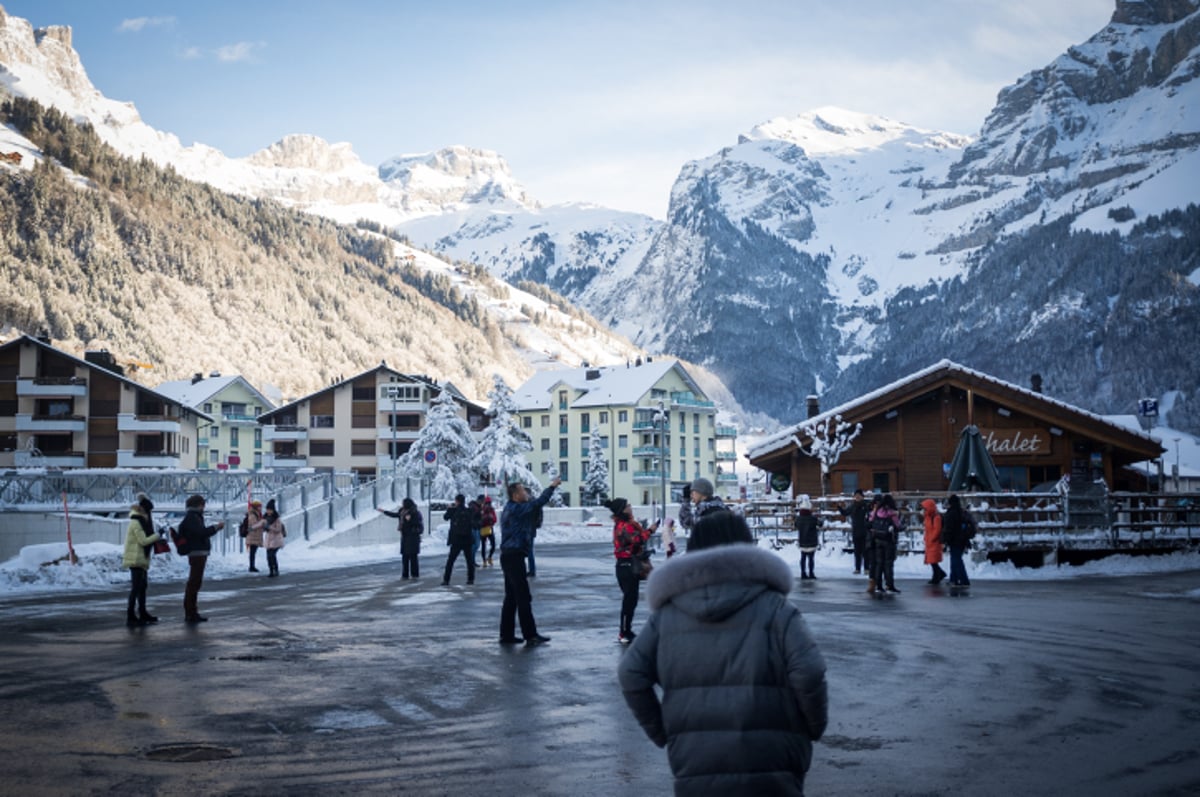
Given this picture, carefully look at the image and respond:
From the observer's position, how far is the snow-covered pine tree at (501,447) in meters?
72.6

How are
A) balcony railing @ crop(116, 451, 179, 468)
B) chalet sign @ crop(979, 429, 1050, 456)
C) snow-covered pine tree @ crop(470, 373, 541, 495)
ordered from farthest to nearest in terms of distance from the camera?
balcony railing @ crop(116, 451, 179, 468) → snow-covered pine tree @ crop(470, 373, 541, 495) → chalet sign @ crop(979, 429, 1050, 456)

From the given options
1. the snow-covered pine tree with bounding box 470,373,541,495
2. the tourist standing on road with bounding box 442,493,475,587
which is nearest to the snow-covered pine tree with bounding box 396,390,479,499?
the snow-covered pine tree with bounding box 470,373,541,495

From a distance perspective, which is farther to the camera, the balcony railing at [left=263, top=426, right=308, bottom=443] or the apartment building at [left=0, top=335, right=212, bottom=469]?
the balcony railing at [left=263, top=426, right=308, bottom=443]

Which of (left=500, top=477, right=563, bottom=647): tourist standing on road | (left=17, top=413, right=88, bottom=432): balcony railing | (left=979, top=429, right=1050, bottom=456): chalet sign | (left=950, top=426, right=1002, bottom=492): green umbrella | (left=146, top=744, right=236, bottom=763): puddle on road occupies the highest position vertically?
(left=17, top=413, right=88, bottom=432): balcony railing

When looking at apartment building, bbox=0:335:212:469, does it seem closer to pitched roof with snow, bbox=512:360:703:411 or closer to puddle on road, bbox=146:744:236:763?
pitched roof with snow, bbox=512:360:703:411

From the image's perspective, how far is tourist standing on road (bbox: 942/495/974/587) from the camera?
2177 centimetres

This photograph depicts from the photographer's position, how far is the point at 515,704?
965 cm

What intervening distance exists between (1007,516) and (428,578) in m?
15.7

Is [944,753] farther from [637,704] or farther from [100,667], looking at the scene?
[100,667]

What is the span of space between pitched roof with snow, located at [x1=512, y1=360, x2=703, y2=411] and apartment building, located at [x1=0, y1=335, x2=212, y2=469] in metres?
31.6

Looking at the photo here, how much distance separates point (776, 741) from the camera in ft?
13.6

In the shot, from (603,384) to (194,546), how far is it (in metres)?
90.3

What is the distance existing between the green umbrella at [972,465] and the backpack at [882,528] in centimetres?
937

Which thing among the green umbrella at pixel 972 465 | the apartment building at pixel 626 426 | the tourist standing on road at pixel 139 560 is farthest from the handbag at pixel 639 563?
the apartment building at pixel 626 426
